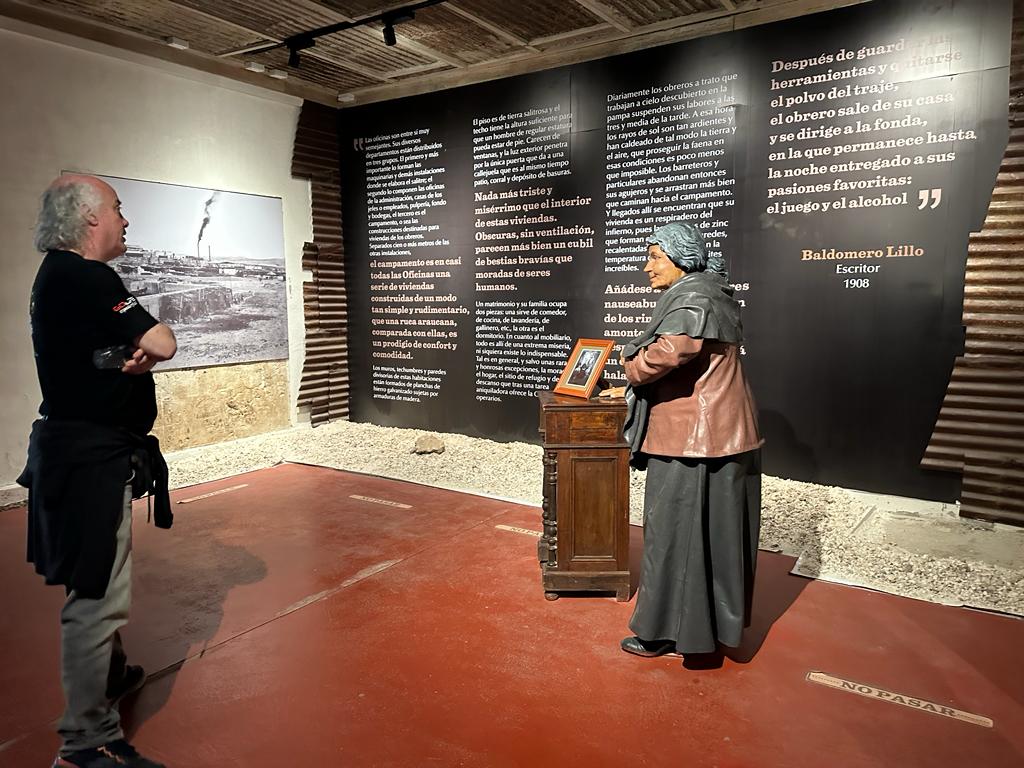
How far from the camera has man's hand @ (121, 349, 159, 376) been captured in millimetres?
2348

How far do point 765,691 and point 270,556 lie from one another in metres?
3.12

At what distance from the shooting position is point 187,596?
153 inches

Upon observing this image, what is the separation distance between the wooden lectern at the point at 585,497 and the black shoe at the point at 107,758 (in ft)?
6.75

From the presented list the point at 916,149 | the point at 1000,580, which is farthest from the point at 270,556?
the point at 916,149

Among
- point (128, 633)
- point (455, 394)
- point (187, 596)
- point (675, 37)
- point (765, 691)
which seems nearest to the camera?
point (765, 691)

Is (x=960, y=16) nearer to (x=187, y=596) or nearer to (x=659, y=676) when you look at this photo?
(x=659, y=676)

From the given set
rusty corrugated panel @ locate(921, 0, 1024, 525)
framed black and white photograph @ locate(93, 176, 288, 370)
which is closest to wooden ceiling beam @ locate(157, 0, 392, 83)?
framed black and white photograph @ locate(93, 176, 288, 370)

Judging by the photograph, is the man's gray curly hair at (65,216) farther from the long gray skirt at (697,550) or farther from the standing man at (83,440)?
the long gray skirt at (697,550)

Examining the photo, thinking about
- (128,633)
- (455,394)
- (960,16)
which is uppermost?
(960,16)

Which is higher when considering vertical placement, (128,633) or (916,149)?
(916,149)

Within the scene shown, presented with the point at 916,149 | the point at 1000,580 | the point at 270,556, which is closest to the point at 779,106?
the point at 916,149

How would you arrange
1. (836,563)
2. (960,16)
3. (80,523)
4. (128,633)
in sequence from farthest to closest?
1. (960,16)
2. (836,563)
3. (128,633)
4. (80,523)

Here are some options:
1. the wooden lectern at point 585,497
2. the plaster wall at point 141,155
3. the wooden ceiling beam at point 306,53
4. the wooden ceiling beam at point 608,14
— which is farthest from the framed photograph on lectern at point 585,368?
the plaster wall at point 141,155

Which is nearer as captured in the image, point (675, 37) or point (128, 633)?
point (128, 633)
